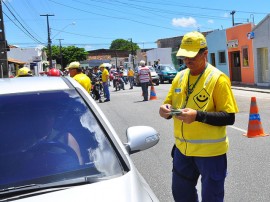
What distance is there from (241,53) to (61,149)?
26.4m

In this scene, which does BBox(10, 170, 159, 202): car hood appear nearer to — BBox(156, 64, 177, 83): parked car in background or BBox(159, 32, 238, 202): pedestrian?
BBox(159, 32, 238, 202): pedestrian

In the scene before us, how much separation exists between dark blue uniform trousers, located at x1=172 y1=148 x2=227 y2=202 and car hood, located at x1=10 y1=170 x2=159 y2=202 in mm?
937

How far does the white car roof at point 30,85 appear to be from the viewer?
3080 millimetres

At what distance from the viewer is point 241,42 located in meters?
27.6

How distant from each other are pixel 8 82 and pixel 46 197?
1416 millimetres

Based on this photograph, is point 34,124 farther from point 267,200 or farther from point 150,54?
point 150,54

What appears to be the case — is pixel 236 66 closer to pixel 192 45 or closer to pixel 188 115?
pixel 192 45

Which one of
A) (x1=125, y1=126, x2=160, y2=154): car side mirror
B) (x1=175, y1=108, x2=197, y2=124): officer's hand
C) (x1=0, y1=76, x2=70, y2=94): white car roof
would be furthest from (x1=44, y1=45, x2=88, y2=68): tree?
(x1=175, y1=108, x2=197, y2=124): officer's hand

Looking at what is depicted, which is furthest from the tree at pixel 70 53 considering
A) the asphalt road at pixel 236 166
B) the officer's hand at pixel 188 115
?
the officer's hand at pixel 188 115

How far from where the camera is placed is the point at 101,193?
2.23 m

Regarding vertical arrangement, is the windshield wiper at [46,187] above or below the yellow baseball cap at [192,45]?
below

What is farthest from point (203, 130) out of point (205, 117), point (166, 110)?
point (166, 110)

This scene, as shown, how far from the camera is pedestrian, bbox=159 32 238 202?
10.5 feet

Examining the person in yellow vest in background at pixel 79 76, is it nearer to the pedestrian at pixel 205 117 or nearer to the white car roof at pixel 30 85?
the white car roof at pixel 30 85
